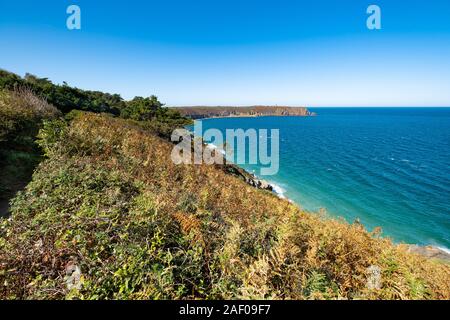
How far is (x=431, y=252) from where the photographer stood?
18.5 metres

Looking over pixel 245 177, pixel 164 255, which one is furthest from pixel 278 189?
pixel 164 255

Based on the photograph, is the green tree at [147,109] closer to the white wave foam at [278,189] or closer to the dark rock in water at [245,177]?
the dark rock in water at [245,177]

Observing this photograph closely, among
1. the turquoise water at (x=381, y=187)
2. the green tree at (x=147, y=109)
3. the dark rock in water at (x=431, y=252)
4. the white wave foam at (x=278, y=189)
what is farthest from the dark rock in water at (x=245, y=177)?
the green tree at (x=147, y=109)

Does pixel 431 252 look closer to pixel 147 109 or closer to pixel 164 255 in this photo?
pixel 164 255

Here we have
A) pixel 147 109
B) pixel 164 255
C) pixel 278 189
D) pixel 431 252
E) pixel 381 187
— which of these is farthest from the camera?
pixel 147 109

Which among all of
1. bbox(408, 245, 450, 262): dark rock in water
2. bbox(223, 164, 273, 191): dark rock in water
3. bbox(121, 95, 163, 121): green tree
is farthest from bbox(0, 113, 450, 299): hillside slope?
bbox(121, 95, 163, 121): green tree

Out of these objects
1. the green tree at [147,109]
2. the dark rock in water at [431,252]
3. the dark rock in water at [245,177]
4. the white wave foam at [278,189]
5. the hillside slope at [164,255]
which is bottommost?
the dark rock in water at [431,252]

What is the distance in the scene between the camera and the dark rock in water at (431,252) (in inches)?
704

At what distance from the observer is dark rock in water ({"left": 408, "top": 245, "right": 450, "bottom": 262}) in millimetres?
17891

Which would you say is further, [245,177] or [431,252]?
[245,177]

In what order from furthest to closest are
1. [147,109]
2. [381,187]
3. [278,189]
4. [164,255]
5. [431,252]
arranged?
[147,109]
[278,189]
[381,187]
[431,252]
[164,255]

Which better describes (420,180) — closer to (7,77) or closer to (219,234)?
(219,234)

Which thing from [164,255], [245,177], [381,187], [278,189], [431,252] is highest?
[164,255]
